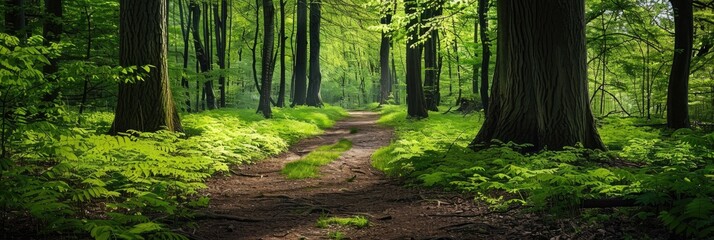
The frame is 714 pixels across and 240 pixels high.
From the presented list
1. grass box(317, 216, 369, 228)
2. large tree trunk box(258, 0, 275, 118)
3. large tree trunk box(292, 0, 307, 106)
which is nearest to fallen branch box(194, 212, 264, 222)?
grass box(317, 216, 369, 228)

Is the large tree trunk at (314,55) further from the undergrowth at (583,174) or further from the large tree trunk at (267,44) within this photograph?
the undergrowth at (583,174)

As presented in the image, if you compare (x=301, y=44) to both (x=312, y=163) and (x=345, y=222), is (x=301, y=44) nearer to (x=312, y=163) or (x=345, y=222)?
(x=312, y=163)

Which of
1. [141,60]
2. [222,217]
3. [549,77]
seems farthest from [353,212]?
[141,60]

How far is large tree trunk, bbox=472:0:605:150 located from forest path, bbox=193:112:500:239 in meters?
2.16

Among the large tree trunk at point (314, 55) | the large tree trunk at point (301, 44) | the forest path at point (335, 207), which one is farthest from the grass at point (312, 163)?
the large tree trunk at point (314, 55)

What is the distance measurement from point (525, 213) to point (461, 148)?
3.56 m

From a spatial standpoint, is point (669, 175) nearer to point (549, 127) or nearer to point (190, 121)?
point (549, 127)

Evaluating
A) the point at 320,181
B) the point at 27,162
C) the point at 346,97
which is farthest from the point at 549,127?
the point at 346,97

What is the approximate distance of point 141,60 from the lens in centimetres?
800

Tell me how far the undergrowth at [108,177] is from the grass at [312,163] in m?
1.00

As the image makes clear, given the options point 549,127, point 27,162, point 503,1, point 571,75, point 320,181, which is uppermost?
point 503,1

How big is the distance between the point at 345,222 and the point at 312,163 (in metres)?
4.22

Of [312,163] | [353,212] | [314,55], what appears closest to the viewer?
[353,212]

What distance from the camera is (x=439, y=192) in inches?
238
